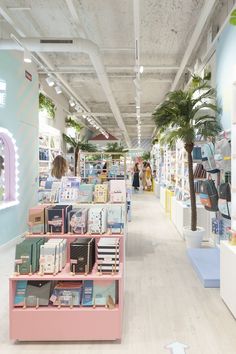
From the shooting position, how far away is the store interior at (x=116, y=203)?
9.95ft

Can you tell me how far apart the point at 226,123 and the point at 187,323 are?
11.0ft

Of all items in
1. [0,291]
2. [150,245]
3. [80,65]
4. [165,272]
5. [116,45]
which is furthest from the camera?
[80,65]

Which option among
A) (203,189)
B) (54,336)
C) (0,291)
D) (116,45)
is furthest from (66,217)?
(116,45)

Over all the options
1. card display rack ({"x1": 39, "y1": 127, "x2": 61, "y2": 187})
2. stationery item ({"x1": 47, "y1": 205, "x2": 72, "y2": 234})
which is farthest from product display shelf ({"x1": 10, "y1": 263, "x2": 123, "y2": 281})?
card display rack ({"x1": 39, "y1": 127, "x2": 61, "y2": 187})

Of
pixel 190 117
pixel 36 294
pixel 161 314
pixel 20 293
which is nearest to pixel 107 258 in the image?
pixel 36 294

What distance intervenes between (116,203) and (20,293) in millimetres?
1624

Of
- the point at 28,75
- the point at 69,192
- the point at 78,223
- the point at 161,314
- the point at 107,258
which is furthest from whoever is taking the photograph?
the point at 28,75

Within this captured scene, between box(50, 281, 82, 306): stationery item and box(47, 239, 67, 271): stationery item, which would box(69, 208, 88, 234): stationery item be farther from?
box(50, 281, 82, 306): stationery item

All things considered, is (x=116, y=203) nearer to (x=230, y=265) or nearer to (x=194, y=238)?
(x=230, y=265)

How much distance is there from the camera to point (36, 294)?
9.97 ft

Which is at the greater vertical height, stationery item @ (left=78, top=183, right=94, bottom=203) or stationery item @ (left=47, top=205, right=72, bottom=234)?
stationery item @ (left=78, top=183, right=94, bottom=203)

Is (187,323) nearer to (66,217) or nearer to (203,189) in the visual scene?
(66,217)

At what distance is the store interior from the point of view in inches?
119

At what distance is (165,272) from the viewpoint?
16.7 feet
